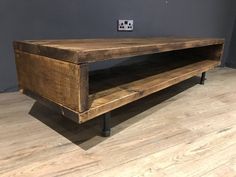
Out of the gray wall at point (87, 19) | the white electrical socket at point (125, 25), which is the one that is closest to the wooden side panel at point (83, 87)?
the gray wall at point (87, 19)

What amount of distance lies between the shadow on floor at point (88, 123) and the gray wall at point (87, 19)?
41cm

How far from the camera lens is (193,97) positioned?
4.94 feet

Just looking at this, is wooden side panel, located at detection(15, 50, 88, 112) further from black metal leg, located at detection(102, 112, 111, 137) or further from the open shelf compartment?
black metal leg, located at detection(102, 112, 111, 137)

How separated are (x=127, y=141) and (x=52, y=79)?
0.39m

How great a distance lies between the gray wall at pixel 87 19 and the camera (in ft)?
4.34

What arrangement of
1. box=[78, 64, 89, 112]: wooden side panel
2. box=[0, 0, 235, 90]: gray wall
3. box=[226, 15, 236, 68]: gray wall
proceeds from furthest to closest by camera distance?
box=[226, 15, 236, 68]: gray wall, box=[0, 0, 235, 90]: gray wall, box=[78, 64, 89, 112]: wooden side panel

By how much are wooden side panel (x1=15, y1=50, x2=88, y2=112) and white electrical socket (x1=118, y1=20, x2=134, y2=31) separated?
33.7 inches

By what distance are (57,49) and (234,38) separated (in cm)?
226

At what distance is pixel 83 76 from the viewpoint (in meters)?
0.75

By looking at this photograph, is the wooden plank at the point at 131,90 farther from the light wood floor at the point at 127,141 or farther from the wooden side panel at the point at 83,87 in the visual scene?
the light wood floor at the point at 127,141

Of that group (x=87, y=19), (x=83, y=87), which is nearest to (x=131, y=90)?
(x=83, y=87)

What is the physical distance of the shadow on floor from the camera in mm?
969

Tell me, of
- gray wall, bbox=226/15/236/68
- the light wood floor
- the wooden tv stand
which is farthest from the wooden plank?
gray wall, bbox=226/15/236/68

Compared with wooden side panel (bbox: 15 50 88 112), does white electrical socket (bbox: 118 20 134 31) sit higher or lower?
higher
